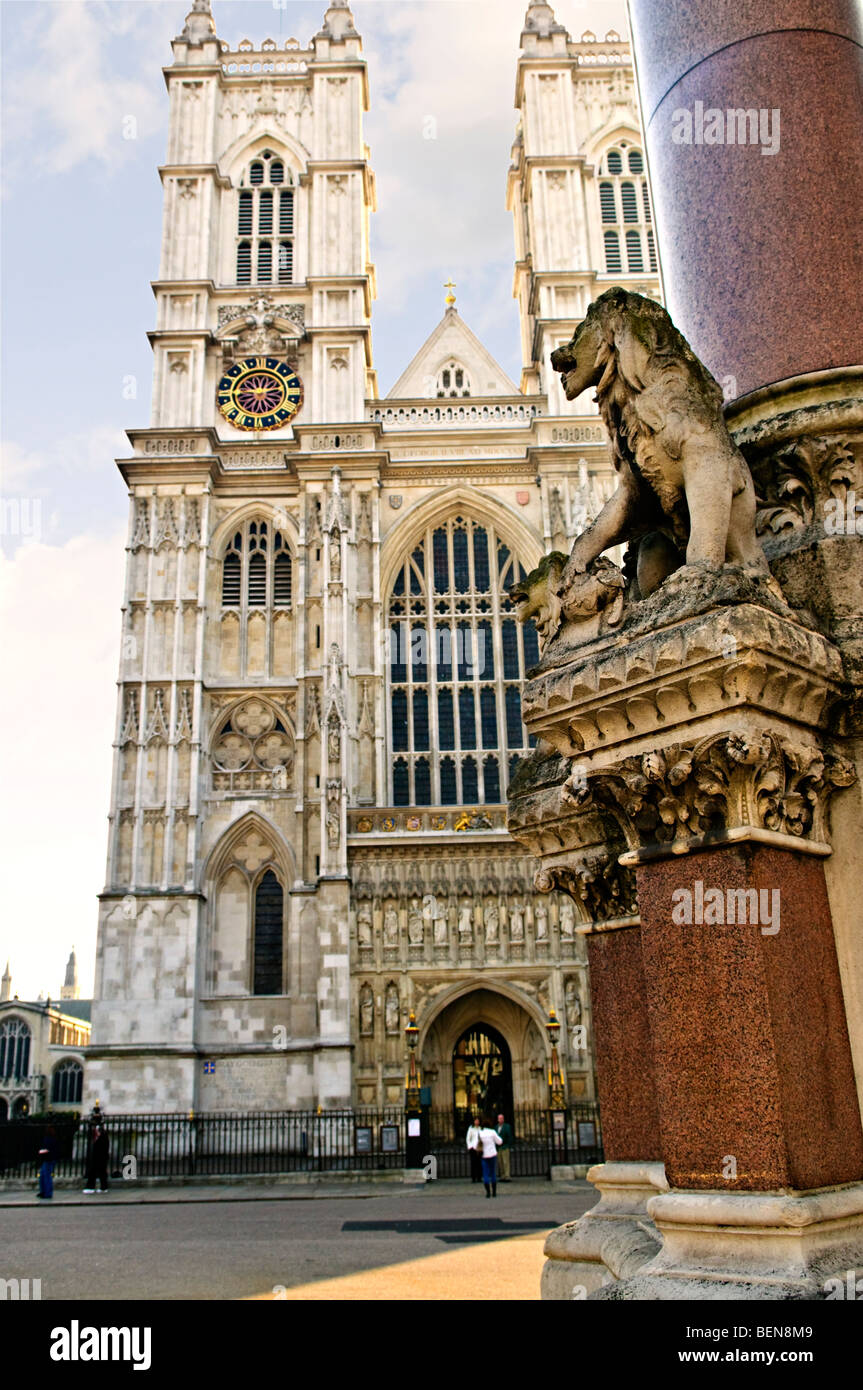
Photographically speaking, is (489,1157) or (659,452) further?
(489,1157)

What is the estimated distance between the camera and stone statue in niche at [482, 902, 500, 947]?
23.8 metres

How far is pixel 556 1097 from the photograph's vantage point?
20625mm

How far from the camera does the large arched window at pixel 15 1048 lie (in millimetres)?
61594

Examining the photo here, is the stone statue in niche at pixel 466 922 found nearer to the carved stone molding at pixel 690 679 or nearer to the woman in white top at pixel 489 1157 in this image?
the woman in white top at pixel 489 1157

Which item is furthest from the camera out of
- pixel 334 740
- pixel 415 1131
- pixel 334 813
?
pixel 334 740

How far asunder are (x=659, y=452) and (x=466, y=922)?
2099 cm

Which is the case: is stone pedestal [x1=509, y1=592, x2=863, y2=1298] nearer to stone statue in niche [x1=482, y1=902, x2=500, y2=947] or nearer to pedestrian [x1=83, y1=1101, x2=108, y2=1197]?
pedestrian [x1=83, y1=1101, x2=108, y2=1197]

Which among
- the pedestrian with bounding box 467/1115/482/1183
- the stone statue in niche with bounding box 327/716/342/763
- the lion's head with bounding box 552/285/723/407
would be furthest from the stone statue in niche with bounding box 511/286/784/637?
the stone statue in niche with bounding box 327/716/342/763

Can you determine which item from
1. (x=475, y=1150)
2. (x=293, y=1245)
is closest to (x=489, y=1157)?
(x=475, y=1150)

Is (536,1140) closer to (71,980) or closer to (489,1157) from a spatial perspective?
(489,1157)

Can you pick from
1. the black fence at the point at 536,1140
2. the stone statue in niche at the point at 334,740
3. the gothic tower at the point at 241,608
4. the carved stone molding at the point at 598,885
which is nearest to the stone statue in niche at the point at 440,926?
the gothic tower at the point at 241,608

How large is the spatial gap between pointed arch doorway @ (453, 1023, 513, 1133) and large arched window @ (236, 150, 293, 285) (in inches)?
793

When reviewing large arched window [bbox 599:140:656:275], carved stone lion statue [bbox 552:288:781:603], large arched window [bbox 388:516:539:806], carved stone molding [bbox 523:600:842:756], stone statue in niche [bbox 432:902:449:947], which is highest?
large arched window [bbox 599:140:656:275]

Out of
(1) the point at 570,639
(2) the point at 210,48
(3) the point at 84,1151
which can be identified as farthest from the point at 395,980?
(2) the point at 210,48
